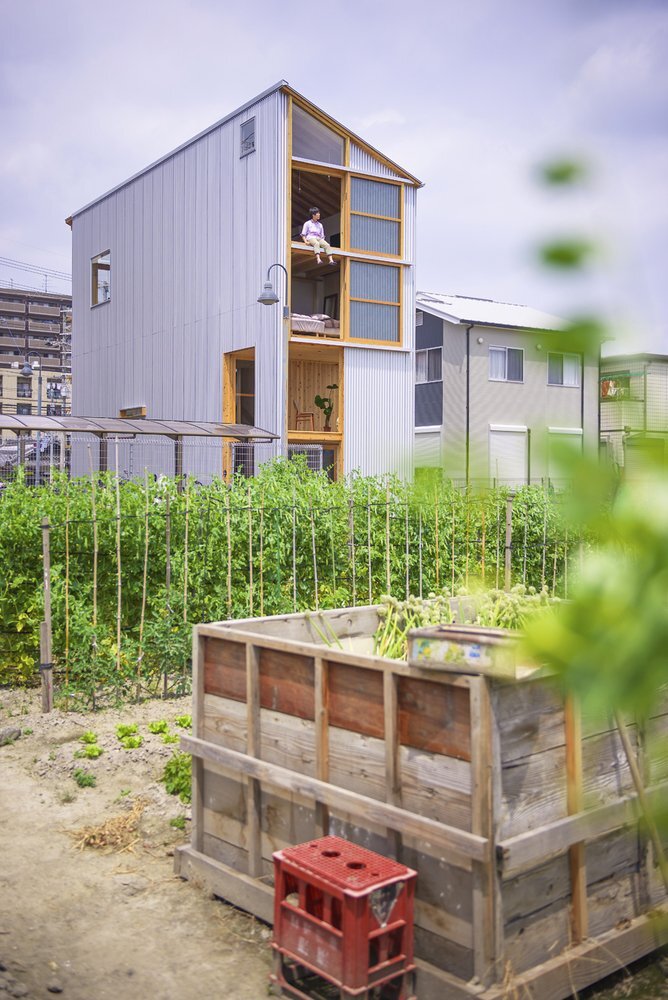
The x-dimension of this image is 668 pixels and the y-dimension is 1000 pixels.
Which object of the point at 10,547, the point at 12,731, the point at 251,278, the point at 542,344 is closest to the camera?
the point at 542,344

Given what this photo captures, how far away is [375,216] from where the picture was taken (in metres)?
23.6

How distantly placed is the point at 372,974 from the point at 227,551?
17.5ft

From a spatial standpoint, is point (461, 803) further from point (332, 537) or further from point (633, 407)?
point (332, 537)

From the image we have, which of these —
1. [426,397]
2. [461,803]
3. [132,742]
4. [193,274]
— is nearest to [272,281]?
[193,274]

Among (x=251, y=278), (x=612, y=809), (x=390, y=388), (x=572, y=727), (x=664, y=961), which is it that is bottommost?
(x=664, y=961)

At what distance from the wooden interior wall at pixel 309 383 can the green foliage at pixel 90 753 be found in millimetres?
19214

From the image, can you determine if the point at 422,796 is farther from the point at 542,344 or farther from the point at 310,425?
the point at 310,425

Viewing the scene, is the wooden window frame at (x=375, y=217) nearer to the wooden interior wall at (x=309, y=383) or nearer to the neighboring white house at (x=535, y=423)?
the wooden interior wall at (x=309, y=383)

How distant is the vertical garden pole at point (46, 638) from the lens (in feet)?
24.9

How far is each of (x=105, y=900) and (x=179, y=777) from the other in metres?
1.25

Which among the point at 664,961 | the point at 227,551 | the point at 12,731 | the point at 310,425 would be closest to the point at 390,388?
the point at 310,425

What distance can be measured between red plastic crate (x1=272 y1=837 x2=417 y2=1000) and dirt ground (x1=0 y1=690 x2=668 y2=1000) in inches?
16.7

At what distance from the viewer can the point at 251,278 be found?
22875 millimetres

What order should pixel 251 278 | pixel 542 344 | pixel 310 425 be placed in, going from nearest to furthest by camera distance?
pixel 542 344 < pixel 251 278 < pixel 310 425
